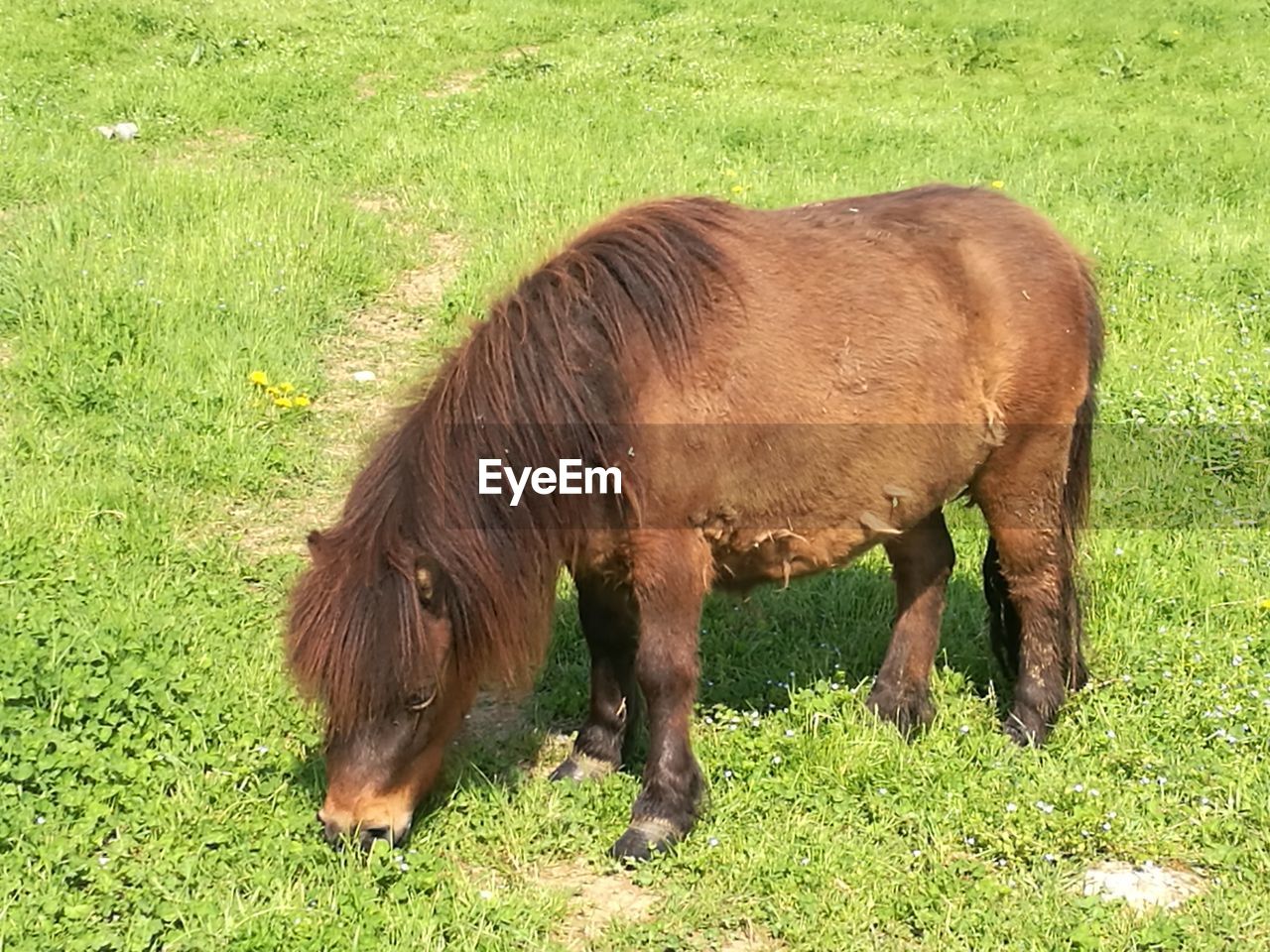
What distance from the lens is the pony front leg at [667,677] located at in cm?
419

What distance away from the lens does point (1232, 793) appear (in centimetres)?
441

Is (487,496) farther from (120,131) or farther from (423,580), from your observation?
(120,131)

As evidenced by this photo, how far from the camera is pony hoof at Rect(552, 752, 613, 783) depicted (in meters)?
4.66

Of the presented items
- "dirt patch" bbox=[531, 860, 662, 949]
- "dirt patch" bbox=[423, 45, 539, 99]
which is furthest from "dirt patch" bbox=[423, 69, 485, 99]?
"dirt patch" bbox=[531, 860, 662, 949]

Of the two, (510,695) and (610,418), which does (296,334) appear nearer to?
(510,695)

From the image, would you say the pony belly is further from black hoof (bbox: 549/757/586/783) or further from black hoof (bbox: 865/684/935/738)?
black hoof (bbox: 549/757/586/783)

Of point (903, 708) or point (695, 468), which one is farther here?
point (903, 708)

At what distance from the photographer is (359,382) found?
24.7 ft

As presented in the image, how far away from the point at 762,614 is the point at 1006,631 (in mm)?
1086

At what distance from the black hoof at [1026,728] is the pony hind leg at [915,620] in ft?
1.03

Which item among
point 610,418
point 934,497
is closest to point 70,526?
point 610,418

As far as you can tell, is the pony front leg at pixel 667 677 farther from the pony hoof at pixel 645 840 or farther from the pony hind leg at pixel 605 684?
the pony hind leg at pixel 605 684

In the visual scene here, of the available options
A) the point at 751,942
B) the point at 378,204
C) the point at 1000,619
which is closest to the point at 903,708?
the point at 1000,619

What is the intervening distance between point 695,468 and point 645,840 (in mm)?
1260
